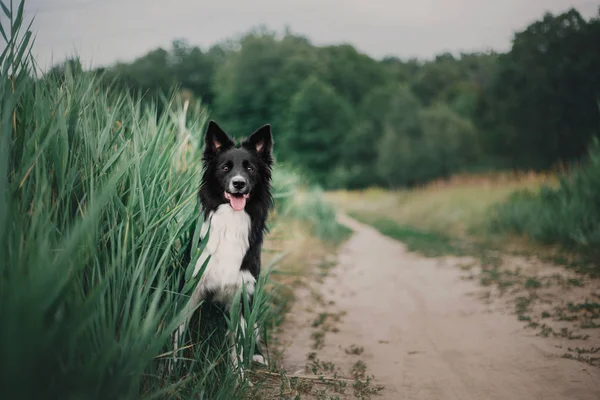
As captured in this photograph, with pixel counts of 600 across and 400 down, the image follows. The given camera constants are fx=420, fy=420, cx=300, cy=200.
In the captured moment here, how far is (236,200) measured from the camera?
3.05m

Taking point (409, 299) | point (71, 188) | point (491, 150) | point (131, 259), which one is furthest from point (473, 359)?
point (491, 150)

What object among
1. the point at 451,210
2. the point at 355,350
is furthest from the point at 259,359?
the point at 451,210

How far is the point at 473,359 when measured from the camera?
11.5 ft

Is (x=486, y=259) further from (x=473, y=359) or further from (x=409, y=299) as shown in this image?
(x=473, y=359)

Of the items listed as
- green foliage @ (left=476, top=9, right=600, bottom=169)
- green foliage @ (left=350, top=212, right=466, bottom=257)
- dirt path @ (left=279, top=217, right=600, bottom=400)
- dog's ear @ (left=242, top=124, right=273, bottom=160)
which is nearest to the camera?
dirt path @ (left=279, top=217, right=600, bottom=400)

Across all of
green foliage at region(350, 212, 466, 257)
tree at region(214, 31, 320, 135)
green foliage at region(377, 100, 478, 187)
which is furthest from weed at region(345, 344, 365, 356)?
tree at region(214, 31, 320, 135)

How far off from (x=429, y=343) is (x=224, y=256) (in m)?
2.28

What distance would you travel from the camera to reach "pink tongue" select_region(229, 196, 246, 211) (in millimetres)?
3033

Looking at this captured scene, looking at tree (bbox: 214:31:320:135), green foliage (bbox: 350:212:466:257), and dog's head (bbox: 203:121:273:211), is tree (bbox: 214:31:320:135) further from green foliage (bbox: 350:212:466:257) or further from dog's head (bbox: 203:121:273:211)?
dog's head (bbox: 203:121:273:211)

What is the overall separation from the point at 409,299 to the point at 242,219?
3.51m

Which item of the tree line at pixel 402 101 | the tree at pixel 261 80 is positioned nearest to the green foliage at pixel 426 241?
the tree line at pixel 402 101

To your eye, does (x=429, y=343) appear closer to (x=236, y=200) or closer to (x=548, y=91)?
(x=236, y=200)

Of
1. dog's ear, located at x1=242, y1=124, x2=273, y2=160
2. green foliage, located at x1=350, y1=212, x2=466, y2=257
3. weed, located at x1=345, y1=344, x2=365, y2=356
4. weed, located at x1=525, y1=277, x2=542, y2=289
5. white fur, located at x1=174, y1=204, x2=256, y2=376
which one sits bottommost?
green foliage, located at x1=350, y1=212, x2=466, y2=257

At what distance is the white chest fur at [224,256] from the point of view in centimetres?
283
